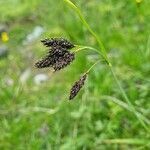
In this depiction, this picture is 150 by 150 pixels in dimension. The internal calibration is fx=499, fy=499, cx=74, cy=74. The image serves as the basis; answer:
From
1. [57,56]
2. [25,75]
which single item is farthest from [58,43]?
[25,75]

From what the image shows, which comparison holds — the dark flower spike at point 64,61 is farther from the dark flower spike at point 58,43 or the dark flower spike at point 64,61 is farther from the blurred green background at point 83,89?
the blurred green background at point 83,89

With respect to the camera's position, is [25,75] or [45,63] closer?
[45,63]

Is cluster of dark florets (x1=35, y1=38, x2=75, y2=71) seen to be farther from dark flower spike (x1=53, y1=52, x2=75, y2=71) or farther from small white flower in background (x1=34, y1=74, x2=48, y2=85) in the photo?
small white flower in background (x1=34, y1=74, x2=48, y2=85)

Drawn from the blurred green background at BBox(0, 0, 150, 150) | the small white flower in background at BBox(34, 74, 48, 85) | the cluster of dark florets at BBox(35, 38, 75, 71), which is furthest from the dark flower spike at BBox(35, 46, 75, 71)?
the small white flower in background at BBox(34, 74, 48, 85)

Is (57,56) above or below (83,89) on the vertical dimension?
above

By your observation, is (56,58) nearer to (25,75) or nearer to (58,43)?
(58,43)

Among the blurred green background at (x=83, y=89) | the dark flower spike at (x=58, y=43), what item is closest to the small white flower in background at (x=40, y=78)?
the blurred green background at (x=83, y=89)

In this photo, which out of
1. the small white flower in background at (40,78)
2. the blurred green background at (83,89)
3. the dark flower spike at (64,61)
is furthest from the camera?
the small white flower in background at (40,78)
